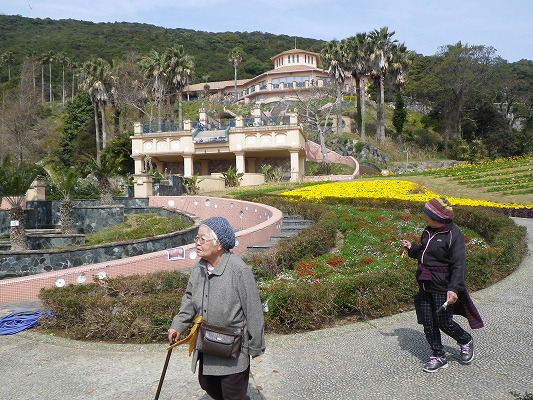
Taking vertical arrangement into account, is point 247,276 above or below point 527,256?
above

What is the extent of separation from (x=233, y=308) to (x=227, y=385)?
20.2 inches

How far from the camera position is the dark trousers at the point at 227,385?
2.91m

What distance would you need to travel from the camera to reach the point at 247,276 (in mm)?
2971

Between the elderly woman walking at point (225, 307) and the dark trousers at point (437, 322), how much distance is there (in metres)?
1.99

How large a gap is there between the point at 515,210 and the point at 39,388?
57.6 ft

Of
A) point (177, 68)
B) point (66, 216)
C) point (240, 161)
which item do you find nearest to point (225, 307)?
point (66, 216)

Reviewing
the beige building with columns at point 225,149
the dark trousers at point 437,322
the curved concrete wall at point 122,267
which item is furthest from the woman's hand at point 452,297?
the beige building with columns at point 225,149

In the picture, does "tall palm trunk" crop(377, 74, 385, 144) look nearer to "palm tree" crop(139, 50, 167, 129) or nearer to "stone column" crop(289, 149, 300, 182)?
"stone column" crop(289, 149, 300, 182)

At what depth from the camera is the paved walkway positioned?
3.78 metres


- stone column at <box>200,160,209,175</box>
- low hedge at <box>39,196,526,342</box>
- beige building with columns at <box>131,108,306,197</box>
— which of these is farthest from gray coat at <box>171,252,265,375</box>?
stone column at <box>200,160,209,175</box>

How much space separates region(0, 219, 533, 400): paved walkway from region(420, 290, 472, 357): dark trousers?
26 centimetres

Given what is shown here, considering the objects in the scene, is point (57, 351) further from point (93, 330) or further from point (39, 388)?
point (39, 388)

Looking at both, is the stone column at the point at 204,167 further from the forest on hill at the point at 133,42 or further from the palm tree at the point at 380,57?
the forest on hill at the point at 133,42

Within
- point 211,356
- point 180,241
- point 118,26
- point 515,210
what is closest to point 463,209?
point 515,210
